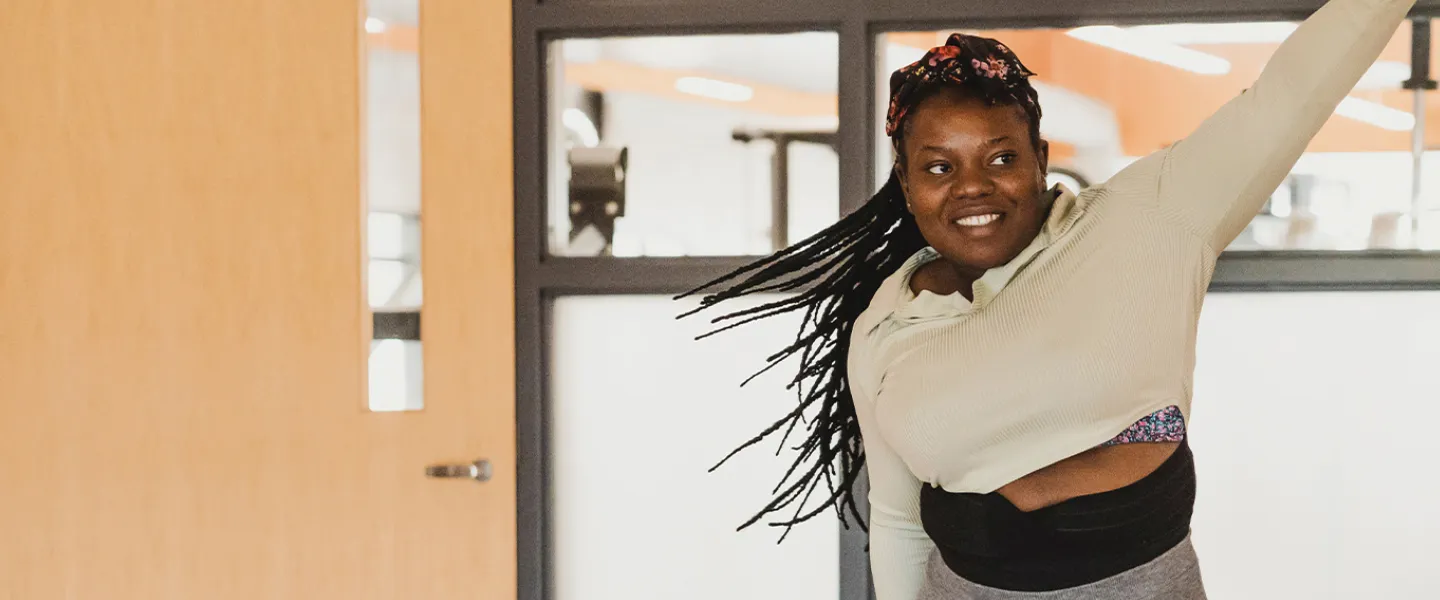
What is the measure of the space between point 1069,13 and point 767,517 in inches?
38.5

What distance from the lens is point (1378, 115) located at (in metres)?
1.99

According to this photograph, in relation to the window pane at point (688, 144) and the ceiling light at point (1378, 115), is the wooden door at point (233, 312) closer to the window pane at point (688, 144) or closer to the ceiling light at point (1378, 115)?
the window pane at point (688, 144)

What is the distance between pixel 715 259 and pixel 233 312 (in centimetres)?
86

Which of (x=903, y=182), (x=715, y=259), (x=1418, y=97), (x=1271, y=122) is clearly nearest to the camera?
(x=1271, y=122)

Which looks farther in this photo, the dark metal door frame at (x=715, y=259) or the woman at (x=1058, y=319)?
the dark metal door frame at (x=715, y=259)

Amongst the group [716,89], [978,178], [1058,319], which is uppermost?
[716,89]

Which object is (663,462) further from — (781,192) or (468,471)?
(781,192)

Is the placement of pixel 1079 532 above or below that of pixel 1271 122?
below

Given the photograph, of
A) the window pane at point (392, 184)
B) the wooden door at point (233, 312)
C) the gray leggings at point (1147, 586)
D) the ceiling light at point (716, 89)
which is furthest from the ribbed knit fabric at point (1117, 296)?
the window pane at point (392, 184)

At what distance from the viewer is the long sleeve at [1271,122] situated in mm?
1117

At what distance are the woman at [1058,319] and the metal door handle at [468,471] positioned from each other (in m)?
1.01

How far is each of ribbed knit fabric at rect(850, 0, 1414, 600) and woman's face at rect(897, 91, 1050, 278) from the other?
1.5 inches

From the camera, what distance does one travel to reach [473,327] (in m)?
2.14

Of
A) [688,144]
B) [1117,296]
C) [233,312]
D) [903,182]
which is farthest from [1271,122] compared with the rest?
[233,312]
